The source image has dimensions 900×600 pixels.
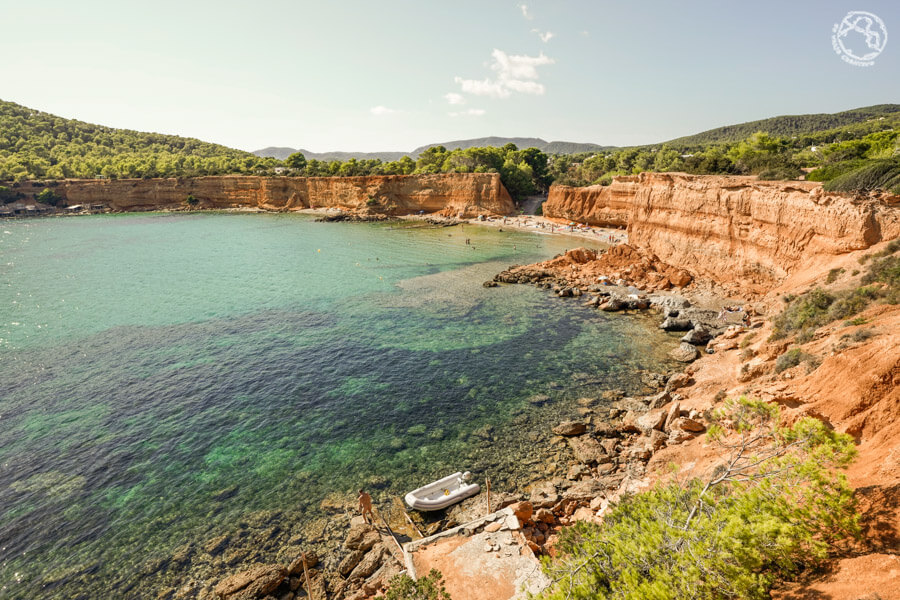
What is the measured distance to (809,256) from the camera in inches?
1067

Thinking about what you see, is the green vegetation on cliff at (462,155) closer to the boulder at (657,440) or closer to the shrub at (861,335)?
the shrub at (861,335)

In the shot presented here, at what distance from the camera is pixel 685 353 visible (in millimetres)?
26000

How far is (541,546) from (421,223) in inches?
3383

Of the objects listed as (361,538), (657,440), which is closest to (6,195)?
(361,538)

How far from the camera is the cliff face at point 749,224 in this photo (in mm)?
24078

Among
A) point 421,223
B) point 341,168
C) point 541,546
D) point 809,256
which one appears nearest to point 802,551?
point 541,546

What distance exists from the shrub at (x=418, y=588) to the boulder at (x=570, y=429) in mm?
10117

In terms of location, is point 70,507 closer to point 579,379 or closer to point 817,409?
point 579,379

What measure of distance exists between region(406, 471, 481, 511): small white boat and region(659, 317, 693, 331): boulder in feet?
74.6

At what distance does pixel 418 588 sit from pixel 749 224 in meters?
38.2

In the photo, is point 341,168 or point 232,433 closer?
point 232,433

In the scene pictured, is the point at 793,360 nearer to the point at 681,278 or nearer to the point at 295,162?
the point at 681,278

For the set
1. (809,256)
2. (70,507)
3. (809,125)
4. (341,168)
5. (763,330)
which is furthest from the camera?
(809,125)

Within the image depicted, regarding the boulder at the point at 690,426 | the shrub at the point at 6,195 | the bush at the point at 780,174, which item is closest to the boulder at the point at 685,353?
the boulder at the point at 690,426
